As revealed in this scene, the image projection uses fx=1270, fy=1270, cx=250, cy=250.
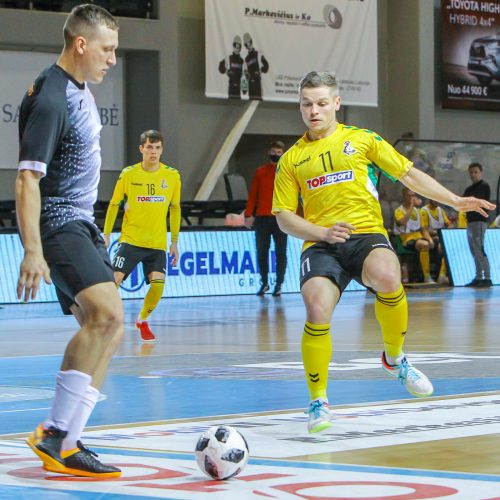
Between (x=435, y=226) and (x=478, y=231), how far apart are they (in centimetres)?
138

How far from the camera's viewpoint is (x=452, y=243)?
2452 cm

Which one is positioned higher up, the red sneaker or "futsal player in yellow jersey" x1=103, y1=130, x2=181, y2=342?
"futsal player in yellow jersey" x1=103, y1=130, x2=181, y2=342

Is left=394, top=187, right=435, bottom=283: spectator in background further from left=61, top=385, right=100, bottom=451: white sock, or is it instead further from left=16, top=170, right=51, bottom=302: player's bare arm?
left=16, top=170, right=51, bottom=302: player's bare arm

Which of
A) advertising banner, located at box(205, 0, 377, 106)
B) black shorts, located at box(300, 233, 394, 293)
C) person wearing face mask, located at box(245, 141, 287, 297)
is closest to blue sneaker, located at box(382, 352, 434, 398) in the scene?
black shorts, located at box(300, 233, 394, 293)

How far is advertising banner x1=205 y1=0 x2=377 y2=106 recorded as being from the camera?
27.1 m

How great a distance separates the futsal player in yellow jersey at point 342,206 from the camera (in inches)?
283

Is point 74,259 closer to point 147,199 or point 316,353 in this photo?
point 316,353

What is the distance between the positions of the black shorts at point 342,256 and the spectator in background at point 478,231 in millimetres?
16414

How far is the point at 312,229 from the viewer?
7.22 m

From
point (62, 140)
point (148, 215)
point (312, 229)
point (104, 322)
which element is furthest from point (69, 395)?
point (148, 215)

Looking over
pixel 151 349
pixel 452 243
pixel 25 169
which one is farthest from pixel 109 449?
pixel 452 243

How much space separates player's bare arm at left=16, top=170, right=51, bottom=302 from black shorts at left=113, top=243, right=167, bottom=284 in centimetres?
852

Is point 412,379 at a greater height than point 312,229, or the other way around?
point 312,229

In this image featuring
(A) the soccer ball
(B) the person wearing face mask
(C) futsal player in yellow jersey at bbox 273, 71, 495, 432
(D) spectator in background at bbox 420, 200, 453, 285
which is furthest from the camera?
(D) spectator in background at bbox 420, 200, 453, 285
